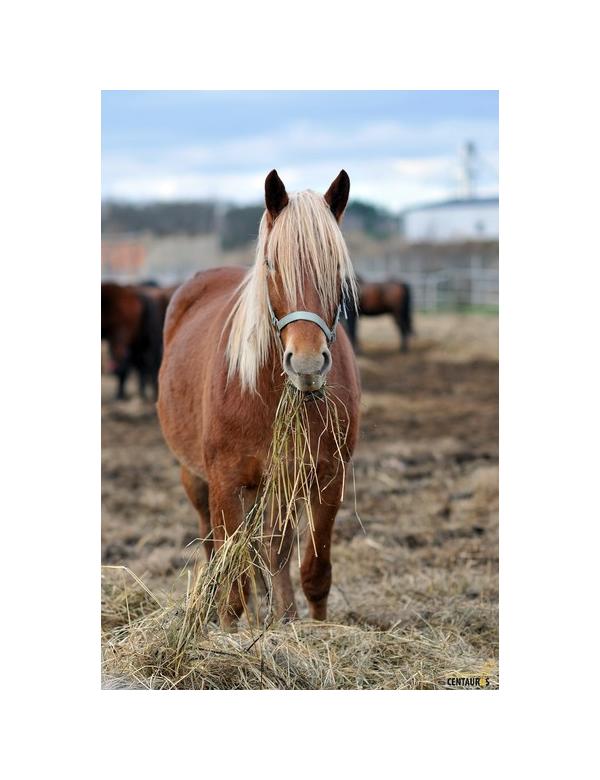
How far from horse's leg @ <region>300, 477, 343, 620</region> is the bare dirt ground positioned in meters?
0.33

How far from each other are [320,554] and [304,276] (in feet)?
4.70

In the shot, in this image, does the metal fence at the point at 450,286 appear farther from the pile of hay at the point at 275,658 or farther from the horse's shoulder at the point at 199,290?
the pile of hay at the point at 275,658

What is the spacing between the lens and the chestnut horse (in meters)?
3.05

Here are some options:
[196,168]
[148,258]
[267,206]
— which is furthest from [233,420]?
[148,258]

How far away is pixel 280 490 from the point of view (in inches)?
137

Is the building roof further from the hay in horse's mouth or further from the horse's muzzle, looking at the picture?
the horse's muzzle

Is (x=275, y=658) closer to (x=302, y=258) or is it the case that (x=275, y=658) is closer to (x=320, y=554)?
(x=320, y=554)

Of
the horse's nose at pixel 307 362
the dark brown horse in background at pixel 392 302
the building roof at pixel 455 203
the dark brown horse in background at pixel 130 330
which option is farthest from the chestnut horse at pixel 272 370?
the dark brown horse in background at pixel 392 302

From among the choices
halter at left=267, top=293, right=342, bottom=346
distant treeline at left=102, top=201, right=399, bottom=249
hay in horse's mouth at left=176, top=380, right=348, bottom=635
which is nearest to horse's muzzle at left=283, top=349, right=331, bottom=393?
halter at left=267, top=293, right=342, bottom=346

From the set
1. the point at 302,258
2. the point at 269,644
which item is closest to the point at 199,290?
the point at 302,258

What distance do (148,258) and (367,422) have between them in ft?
28.3

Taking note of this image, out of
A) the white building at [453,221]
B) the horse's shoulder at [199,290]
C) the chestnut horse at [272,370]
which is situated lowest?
the chestnut horse at [272,370]

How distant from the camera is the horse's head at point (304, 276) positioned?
115 inches

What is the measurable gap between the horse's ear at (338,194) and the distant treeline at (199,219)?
14.1 m
